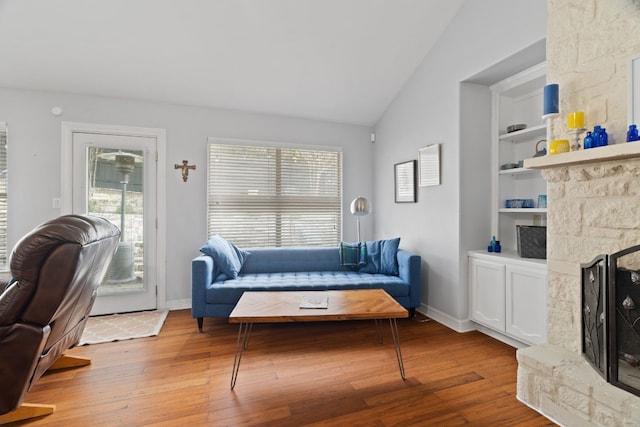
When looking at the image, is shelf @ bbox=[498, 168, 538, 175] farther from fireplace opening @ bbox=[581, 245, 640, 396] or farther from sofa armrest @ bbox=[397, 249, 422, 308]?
fireplace opening @ bbox=[581, 245, 640, 396]

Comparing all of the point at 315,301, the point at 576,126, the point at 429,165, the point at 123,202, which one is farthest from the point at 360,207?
the point at 123,202

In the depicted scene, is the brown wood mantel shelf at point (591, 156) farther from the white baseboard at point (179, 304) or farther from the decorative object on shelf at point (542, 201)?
the white baseboard at point (179, 304)

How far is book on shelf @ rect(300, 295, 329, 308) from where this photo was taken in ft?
7.20

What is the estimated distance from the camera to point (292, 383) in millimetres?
2078

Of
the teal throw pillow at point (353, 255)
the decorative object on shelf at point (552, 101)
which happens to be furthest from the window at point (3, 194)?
the decorative object on shelf at point (552, 101)

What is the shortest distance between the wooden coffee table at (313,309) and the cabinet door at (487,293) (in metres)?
1.06

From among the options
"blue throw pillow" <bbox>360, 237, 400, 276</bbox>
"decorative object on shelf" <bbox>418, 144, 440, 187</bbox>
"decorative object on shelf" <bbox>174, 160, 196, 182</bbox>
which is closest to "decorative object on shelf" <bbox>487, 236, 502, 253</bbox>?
"decorative object on shelf" <bbox>418, 144, 440, 187</bbox>

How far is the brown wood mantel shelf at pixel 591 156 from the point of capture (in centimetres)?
144

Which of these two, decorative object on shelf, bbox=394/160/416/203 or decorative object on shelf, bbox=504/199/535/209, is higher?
decorative object on shelf, bbox=394/160/416/203

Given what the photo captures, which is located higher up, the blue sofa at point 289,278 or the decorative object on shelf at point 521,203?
the decorative object on shelf at point 521,203

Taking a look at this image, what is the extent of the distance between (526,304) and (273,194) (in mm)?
2931

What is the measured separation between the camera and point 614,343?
1.52 metres

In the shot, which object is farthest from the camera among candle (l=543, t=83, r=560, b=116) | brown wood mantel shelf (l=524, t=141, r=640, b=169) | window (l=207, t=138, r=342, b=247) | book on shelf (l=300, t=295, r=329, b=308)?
window (l=207, t=138, r=342, b=247)

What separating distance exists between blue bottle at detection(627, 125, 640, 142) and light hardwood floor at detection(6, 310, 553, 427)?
1.52 m
